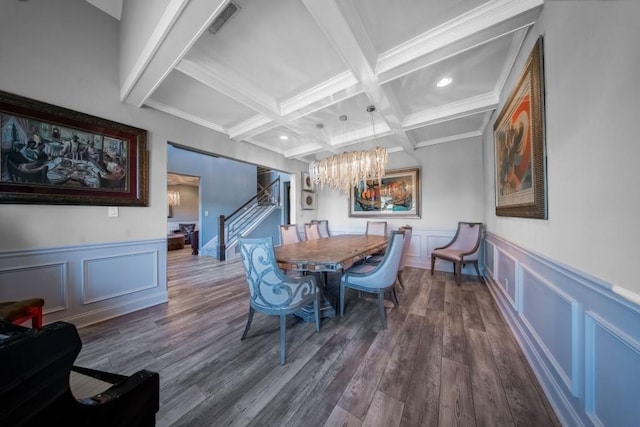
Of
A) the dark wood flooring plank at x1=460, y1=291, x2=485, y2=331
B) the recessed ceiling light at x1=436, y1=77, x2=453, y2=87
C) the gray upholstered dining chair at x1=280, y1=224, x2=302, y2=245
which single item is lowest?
the dark wood flooring plank at x1=460, y1=291, x2=485, y2=331

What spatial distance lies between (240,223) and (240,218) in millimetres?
161

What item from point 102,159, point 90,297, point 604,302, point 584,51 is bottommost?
point 90,297

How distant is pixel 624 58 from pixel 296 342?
7.87ft

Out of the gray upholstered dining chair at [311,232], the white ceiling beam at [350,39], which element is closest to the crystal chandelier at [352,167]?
the white ceiling beam at [350,39]

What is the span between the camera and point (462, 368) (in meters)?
1.45

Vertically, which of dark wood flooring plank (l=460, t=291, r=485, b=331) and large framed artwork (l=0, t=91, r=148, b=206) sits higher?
large framed artwork (l=0, t=91, r=148, b=206)

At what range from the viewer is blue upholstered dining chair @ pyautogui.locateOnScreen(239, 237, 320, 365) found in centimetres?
153

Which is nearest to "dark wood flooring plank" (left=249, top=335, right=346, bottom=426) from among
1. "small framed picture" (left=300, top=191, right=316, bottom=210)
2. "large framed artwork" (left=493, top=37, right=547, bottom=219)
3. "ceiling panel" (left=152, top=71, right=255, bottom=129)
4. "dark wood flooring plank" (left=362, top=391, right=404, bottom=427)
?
"dark wood flooring plank" (left=362, top=391, right=404, bottom=427)

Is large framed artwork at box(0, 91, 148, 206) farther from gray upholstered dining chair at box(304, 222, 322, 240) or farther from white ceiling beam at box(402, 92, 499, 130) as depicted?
white ceiling beam at box(402, 92, 499, 130)

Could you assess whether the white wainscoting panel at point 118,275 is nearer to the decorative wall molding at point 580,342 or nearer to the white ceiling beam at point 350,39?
the white ceiling beam at point 350,39

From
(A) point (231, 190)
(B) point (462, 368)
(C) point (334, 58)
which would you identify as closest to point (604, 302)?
(B) point (462, 368)

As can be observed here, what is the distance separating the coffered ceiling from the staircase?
2935mm

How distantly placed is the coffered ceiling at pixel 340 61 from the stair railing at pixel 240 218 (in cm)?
255

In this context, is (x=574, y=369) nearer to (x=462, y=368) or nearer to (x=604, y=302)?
(x=604, y=302)
